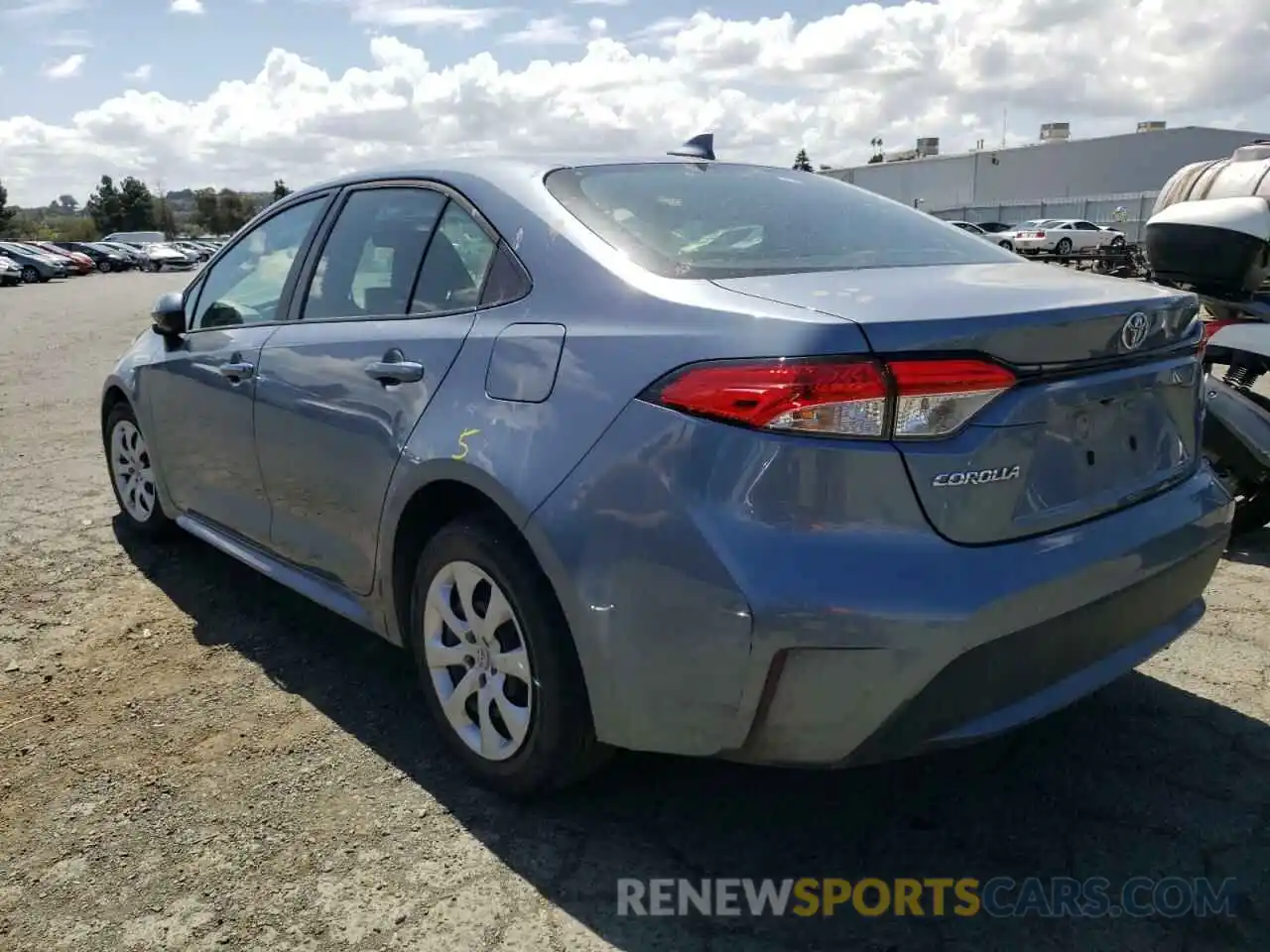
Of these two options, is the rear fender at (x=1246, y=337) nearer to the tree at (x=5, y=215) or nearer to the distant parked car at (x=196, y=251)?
the distant parked car at (x=196, y=251)

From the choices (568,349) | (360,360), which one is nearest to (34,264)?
(360,360)

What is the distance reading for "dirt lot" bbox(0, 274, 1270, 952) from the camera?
2234 millimetres

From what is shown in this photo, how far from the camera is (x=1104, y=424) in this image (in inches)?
90.6

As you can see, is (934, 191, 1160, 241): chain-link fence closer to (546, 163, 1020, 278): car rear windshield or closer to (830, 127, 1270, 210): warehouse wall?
(830, 127, 1270, 210): warehouse wall

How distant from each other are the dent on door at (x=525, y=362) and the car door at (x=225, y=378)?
134cm

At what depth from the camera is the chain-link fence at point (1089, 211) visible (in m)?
43.3

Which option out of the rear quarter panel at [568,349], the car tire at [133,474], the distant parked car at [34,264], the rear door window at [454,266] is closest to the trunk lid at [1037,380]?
the rear quarter panel at [568,349]

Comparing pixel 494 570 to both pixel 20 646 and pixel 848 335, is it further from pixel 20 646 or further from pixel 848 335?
pixel 20 646

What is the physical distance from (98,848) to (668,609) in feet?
5.24

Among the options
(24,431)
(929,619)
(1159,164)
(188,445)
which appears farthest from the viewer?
(1159,164)

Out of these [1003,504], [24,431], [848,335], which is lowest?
[24,431]

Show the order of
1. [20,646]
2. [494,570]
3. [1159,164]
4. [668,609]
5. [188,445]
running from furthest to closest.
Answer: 1. [1159,164]
2. [188,445]
3. [20,646]
4. [494,570]
5. [668,609]

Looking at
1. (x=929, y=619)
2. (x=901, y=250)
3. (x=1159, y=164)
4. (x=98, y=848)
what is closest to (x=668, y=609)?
(x=929, y=619)

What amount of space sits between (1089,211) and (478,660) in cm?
5131
